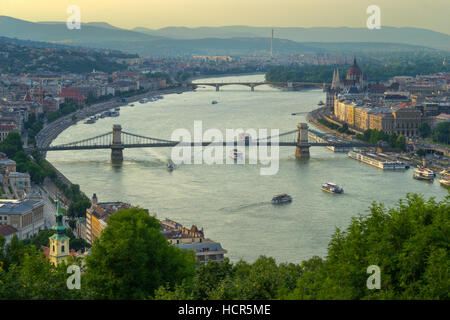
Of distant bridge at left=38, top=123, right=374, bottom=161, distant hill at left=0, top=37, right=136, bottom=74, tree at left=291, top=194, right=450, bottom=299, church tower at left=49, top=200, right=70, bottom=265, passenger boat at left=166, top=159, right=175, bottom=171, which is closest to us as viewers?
tree at left=291, top=194, right=450, bottom=299

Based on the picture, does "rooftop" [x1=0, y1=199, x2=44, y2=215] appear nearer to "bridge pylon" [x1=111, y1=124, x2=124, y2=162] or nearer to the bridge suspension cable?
"bridge pylon" [x1=111, y1=124, x2=124, y2=162]

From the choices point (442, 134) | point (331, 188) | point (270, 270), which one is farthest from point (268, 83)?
point (270, 270)

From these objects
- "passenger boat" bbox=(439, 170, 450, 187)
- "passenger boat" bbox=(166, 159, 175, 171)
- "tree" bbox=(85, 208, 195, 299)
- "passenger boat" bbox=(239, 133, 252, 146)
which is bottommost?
"passenger boat" bbox=(166, 159, 175, 171)

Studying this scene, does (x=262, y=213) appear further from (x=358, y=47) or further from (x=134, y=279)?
(x=358, y=47)

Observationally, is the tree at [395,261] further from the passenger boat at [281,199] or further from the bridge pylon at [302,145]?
the bridge pylon at [302,145]

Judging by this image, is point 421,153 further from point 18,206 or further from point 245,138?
Result: point 18,206

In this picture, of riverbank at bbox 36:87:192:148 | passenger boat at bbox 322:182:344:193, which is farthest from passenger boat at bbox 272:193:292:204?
riverbank at bbox 36:87:192:148

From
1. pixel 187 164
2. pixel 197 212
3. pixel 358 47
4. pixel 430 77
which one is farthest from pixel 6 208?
pixel 358 47
